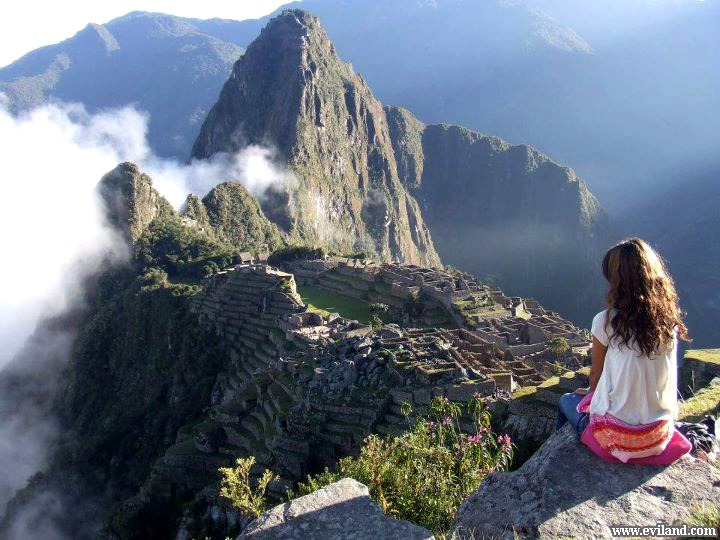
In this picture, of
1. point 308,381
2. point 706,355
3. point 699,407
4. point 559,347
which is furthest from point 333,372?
point 559,347

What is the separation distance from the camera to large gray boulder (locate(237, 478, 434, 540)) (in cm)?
488

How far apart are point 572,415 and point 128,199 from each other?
81462 mm

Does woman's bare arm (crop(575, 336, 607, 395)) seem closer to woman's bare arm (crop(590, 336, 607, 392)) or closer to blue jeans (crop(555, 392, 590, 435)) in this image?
woman's bare arm (crop(590, 336, 607, 392))

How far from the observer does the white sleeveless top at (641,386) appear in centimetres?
505

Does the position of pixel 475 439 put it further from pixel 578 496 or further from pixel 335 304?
pixel 335 304

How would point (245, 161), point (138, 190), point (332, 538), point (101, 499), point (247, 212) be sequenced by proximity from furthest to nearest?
point (245, 161), point (247, 212), point (138, 190), point (101, 499), point (332, 538)

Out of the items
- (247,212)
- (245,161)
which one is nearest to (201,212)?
(247,212)

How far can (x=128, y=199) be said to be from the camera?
3150 inches

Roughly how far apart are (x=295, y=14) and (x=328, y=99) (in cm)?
2521

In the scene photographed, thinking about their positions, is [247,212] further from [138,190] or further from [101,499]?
[101,499]

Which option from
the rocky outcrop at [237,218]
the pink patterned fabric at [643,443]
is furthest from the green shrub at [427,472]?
the rocky outcrop at [237,218]

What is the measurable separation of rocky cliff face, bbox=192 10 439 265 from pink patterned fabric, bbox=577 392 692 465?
4603 inches

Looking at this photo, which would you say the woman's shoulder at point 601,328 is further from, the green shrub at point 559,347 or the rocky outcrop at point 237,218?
the rocky outcrop at point 237,218

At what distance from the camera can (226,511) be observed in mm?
17359
